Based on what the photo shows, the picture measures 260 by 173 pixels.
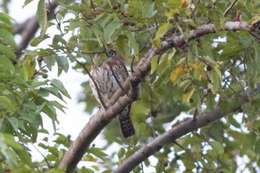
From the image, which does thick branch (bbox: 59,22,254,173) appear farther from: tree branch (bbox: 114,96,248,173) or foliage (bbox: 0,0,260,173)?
tree branch (bbox: 114,96,248,173)

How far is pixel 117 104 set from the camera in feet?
16.3

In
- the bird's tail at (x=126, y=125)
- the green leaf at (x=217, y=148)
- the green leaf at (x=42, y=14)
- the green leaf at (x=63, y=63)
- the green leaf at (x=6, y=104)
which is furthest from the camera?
the bird's tail at (x=126, y=125)

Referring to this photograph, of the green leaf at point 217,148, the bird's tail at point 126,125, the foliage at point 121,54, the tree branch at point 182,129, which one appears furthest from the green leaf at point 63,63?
the bird's tail at point 126,125

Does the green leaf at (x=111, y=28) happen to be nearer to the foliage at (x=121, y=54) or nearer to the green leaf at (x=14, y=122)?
the foliage at (x=121, y=54)

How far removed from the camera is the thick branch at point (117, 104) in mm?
4332

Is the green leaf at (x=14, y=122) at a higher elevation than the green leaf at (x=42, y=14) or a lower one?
lower

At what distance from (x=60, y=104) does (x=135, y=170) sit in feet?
5.29

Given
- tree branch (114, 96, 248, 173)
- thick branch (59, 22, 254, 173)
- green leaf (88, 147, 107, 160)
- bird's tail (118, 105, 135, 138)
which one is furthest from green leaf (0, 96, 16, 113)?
bird's tail (118, 105, 135, 138)

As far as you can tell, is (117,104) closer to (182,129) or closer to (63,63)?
(63,63)

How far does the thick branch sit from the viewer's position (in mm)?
4332

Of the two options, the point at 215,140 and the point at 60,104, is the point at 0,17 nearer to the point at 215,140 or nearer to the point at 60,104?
the point at 60,104

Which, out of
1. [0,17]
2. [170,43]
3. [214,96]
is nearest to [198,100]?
[214,96]

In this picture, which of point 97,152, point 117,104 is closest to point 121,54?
point 117,104

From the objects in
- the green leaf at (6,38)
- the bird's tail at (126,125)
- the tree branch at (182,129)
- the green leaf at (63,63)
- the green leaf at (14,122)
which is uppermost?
the bird's tail at (126,125)
